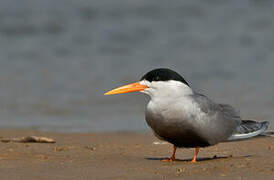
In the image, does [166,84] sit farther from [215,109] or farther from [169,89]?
[215,109]

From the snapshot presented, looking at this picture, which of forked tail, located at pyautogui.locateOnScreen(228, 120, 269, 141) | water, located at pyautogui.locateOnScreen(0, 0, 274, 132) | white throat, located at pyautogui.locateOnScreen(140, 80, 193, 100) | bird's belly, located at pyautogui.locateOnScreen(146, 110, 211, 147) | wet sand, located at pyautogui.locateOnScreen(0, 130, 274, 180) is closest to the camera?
wet sand, located at pyautogui.locateOnScreen(0, 130, 274, 180)

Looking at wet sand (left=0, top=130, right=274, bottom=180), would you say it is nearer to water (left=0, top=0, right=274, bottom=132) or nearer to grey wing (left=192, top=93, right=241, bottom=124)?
grey wing (left=192, top=93, right=241, bottom=124)

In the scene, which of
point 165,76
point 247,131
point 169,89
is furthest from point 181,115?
point 247,131

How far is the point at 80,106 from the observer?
403 inches

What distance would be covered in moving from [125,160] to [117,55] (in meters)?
7.39

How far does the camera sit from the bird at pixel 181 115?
17.6 feet

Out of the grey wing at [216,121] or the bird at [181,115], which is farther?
the grey wing at [216,121]

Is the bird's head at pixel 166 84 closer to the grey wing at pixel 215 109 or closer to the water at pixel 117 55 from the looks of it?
the grey wing at pixel 215 109

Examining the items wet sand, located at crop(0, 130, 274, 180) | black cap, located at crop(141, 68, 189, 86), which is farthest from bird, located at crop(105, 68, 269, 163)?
wet sand, located at crop(0, 130, 274, 180)

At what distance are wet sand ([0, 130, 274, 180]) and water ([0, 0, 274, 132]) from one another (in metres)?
1.79

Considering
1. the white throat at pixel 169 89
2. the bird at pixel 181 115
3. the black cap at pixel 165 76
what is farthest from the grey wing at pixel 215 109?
the black cap at pixel 165 76

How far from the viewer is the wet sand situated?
4.43 meters

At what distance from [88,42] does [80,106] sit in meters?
3.77

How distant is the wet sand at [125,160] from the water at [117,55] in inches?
70.7
